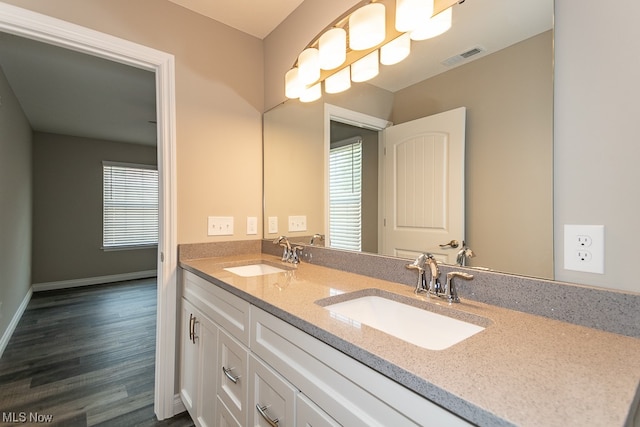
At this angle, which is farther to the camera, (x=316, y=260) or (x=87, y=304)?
(x=87, y=304)

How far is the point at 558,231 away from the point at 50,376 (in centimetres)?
307

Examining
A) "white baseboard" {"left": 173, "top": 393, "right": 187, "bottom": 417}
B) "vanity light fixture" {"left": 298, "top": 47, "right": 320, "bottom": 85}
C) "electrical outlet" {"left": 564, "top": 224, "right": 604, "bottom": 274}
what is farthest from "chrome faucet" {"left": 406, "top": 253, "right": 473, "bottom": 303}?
"white baseboard" {"left": 173, "top": 393, "right": 187, "bottom": 417}

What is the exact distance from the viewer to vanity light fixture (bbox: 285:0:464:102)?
113cm

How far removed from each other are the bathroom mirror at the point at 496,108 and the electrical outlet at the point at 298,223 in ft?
1.84

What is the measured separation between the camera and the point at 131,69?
8.17ft

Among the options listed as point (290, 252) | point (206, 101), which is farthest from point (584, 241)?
point (206, 101)

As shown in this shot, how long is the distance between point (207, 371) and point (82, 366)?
5.16ft

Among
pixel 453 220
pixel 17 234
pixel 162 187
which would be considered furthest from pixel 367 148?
pixel 17 234

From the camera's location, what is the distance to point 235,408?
3.74 ft

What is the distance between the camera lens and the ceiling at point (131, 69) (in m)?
1.01

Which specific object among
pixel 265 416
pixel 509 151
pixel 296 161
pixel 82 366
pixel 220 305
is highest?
pixel 296 161

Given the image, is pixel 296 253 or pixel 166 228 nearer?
pixel 166 228

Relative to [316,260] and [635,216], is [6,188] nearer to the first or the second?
[316,260]

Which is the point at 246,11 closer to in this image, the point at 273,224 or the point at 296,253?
the point at 273,224
